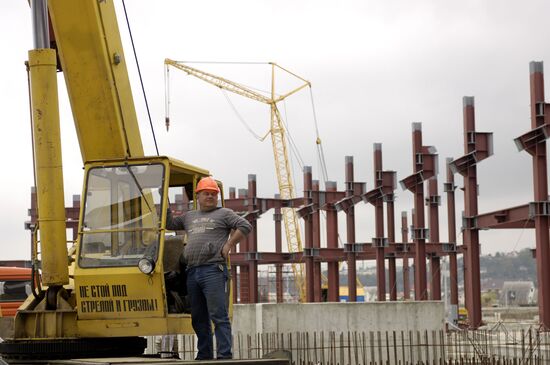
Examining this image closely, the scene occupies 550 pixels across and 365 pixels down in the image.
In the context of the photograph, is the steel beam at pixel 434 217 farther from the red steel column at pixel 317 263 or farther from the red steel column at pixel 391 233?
the red steel column at pixel 317 263

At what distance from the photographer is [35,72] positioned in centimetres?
1084

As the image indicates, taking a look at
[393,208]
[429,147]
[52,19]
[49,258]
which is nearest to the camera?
[49,258]

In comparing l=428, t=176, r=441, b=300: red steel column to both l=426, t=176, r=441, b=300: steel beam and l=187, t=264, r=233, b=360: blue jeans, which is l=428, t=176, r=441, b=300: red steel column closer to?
l=426, t=176, r=441, b=300: steel beam

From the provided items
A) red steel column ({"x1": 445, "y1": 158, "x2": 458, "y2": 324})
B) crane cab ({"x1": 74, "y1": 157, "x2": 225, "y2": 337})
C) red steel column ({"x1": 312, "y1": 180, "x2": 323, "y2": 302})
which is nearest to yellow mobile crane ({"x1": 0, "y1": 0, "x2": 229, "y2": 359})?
crane cab ({"x1": 74, "y1": 157, "x2": 225, "y2": 337})

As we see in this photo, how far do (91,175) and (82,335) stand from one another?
1.64 meters

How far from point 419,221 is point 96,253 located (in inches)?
1337

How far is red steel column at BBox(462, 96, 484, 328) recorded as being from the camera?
34.8m

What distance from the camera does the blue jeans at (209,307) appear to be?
984 cm

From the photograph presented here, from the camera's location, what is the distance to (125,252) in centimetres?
1034

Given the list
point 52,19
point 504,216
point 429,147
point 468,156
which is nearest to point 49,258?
point 52,19

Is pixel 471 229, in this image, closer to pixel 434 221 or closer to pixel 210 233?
pixel 434 221

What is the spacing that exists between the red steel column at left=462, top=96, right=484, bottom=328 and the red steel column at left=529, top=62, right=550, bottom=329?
207 inches

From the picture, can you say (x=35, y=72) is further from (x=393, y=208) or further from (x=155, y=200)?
(x=393, y=208)

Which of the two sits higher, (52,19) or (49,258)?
(52,19)
